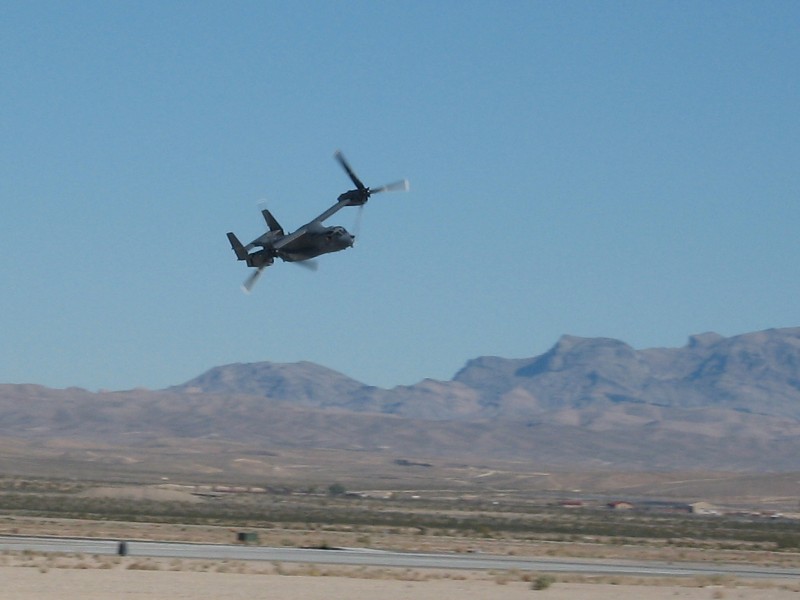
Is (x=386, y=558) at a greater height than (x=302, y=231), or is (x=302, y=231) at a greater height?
(x=302, y=231)

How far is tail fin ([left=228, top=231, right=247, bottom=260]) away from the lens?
205 feet

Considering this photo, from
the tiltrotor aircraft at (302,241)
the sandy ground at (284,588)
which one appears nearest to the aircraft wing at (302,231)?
the tiltrotor aircraft at (302,241)

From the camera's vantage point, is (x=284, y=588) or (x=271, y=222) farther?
(x=271, y=222)

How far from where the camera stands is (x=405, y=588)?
153ft

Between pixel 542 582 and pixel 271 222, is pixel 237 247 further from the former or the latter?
pixel 542 582

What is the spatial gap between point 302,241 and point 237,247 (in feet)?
14.8

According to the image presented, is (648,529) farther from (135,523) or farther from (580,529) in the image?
(135,523)

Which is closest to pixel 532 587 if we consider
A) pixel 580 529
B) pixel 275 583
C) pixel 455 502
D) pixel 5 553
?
pixel 275 583

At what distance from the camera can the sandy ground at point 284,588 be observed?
139 feet

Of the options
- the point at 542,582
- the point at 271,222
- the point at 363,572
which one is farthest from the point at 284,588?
the point at 271,222

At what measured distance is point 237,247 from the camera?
207 feet

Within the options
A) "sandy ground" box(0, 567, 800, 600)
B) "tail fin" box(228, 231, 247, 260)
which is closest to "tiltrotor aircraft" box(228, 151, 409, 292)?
"tail fin" box(228, 231, 247, 260)

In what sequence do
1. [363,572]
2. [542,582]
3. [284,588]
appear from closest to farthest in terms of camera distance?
[284,588], [542,582], [363,572]

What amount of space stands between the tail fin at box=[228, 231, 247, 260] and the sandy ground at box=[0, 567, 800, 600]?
59.7 feet
